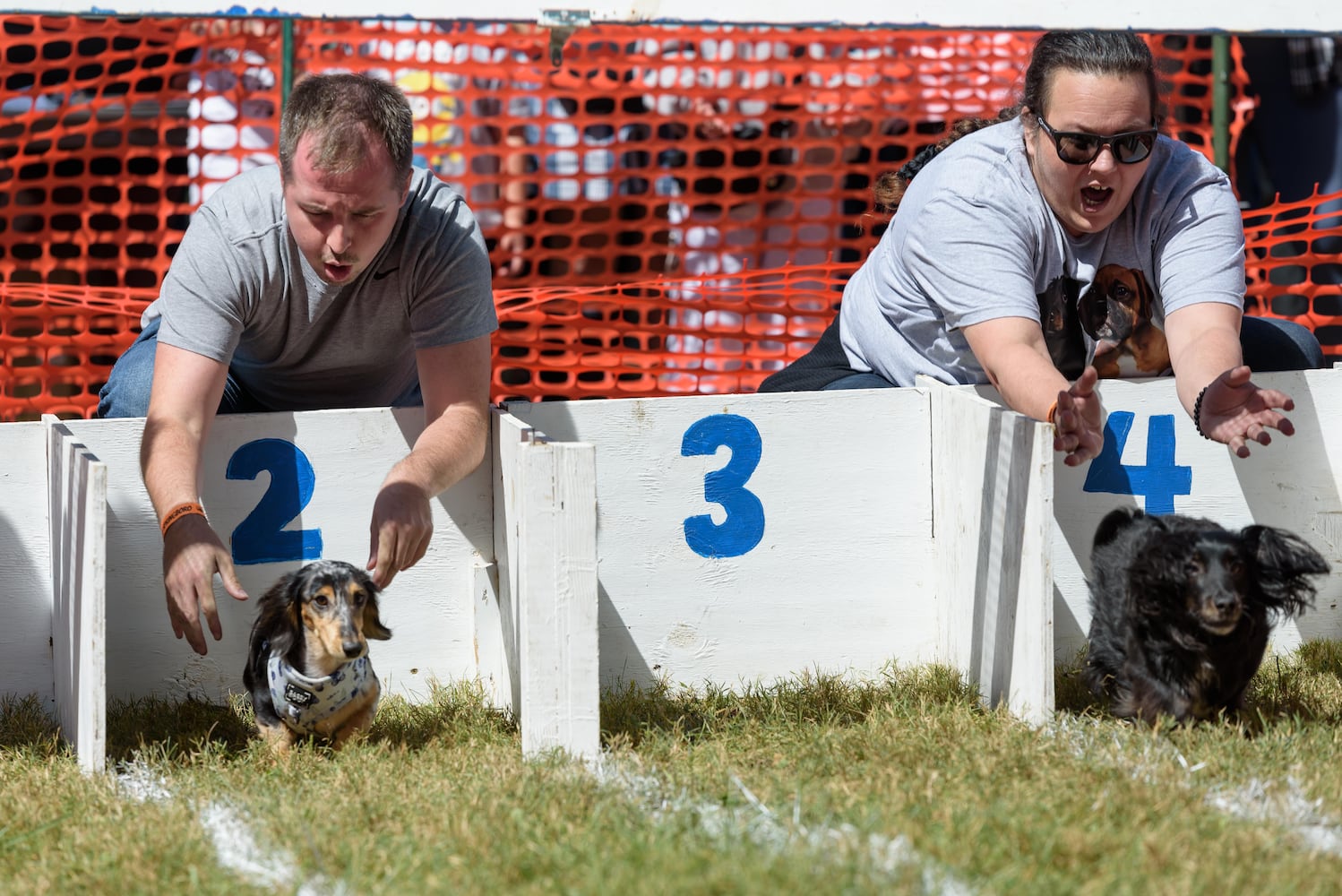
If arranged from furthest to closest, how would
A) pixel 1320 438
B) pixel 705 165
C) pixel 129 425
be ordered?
pixel 705 165 < pixel 1320 438 < pixel 129 425

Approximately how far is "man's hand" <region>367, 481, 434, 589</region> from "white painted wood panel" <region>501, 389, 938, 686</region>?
0.48m

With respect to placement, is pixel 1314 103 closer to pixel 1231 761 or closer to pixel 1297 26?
pixel 1297 26

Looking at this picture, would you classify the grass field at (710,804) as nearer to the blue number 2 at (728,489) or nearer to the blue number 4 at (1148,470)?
the blue number 2 at (728,489)

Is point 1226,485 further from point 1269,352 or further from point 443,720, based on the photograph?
point 443,720

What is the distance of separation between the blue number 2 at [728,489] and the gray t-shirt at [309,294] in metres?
0.59

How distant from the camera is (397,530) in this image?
2943 mm

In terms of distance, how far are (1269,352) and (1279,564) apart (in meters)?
1.30

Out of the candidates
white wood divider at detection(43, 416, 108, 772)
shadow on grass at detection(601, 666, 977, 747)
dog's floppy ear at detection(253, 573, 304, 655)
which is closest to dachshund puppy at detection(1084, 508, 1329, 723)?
shadow on grass at detection(601, 666, 977, 747)

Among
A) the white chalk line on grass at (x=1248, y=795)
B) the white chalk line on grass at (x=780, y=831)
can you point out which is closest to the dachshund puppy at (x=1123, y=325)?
the white chalk line on grass at (x=1248, y=795)

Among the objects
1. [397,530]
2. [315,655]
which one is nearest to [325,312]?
[397,530]

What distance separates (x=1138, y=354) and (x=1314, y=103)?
12.9 ft

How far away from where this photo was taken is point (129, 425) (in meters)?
3.18

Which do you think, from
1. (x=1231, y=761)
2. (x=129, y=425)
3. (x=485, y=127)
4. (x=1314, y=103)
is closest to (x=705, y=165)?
(x=485, y=127)

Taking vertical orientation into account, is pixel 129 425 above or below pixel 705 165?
below
